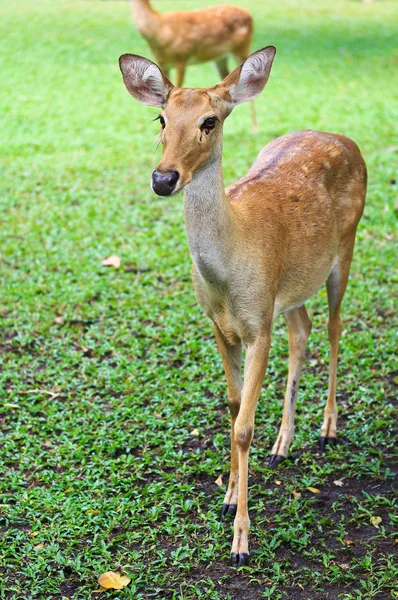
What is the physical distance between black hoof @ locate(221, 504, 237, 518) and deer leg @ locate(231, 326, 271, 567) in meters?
0.31

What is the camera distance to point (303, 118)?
37.4 feet

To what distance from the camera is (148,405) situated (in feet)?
17.2

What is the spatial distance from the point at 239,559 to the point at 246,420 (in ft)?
2.21

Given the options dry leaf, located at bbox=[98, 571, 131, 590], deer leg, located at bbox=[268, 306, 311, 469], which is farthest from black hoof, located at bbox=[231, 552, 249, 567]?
deer leg, located at bbox=[268, 306, 311, 469]

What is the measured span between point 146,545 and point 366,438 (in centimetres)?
158

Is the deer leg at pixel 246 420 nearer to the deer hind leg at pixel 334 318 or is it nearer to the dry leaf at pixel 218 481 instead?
the dry leaf at pixel 218 481

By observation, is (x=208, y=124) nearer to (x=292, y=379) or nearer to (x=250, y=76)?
(x=250, y=76)

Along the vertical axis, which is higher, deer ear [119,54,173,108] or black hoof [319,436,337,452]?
deer ear [119,54,173,108]

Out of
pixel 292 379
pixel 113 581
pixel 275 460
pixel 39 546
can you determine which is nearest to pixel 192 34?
pixel 292 379

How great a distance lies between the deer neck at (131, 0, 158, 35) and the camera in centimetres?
1058

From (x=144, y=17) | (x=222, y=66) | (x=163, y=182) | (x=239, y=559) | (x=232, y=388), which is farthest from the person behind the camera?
(x=222, y=66)

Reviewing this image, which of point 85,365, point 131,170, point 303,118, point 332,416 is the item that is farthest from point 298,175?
point 303,118

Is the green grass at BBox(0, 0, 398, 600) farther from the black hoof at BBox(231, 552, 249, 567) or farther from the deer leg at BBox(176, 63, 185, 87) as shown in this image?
the deer leg at BBox(176, 63, 185, 87)

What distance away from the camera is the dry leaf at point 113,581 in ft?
12.0
